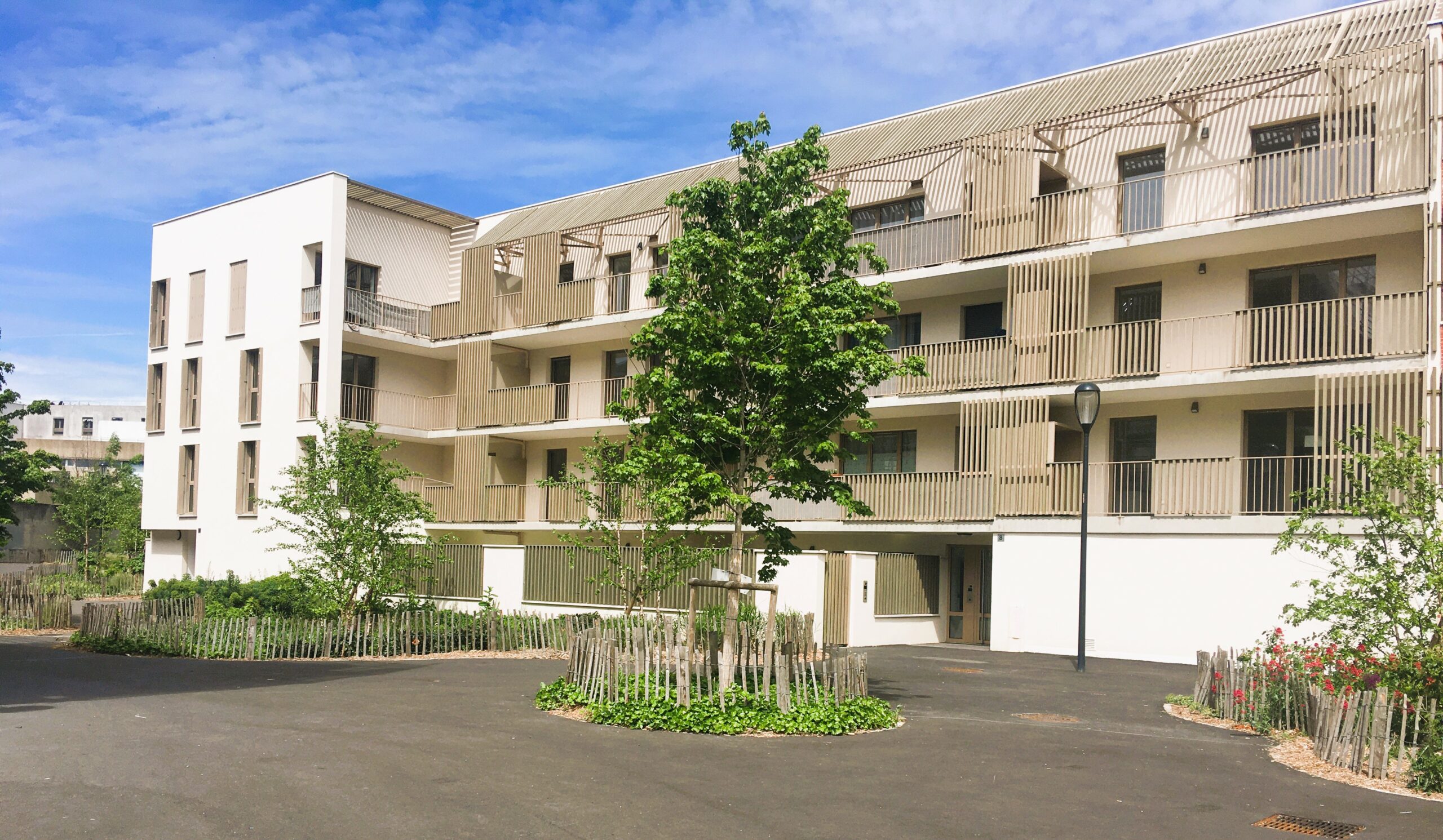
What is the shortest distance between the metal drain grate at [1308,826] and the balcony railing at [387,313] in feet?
→ 102

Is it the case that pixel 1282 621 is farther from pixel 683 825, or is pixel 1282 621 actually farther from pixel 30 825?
pixel 30 825

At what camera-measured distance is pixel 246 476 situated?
36906 millimetres

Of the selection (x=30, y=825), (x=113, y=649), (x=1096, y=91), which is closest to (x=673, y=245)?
(x=30, y=825)

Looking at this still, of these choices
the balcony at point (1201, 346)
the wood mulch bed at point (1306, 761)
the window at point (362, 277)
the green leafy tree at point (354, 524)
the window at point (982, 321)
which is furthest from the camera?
the window at point (362, 277)

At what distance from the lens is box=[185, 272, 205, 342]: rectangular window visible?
3884 centimetres

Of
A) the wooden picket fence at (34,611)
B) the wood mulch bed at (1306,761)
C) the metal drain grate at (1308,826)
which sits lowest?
the wooden picket fence at (34,611)

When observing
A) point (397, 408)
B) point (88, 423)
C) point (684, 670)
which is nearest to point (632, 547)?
point (684, 670)

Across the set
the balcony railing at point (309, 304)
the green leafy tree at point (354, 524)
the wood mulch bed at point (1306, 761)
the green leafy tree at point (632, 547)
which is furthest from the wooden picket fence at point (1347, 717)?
the balcony railing at point (309, 304)

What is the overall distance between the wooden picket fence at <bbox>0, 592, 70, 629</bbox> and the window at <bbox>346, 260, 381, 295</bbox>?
39.7ft

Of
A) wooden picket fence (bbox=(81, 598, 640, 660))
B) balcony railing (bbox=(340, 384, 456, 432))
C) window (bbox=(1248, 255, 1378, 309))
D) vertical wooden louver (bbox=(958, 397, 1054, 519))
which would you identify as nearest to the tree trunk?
wooden picket fence (bbox=(81, 598, 640, 660))

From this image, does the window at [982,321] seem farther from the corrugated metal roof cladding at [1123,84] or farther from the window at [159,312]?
the window at [159,312]

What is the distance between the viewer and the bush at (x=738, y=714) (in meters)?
12.9

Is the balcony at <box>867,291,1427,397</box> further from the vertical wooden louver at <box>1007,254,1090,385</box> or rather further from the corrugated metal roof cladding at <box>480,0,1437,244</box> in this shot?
the corrugated metal roof cladding at <box>480,0,1437,244</box>

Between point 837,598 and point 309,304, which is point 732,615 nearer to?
point 837,598
